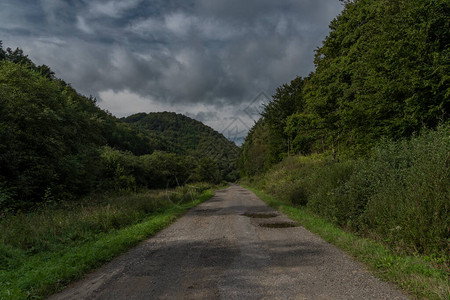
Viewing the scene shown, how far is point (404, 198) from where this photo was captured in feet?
17.1

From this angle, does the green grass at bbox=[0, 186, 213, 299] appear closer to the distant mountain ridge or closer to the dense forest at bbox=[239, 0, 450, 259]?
the dense forest at bbox=[239, 0, 450, 259]

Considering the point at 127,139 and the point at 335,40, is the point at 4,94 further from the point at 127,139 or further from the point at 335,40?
the point at 127,139

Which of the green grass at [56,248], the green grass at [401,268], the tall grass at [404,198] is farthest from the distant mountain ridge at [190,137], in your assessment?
the green grass at [401,268]

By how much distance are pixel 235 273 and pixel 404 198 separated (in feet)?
13.9

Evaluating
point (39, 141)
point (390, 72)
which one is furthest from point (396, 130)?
point (39, 141)

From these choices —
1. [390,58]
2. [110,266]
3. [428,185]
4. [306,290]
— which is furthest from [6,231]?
[390,58]

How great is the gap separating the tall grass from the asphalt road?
4.28 feet

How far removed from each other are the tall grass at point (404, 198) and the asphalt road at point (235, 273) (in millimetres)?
1305

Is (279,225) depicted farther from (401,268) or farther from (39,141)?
(39,141)

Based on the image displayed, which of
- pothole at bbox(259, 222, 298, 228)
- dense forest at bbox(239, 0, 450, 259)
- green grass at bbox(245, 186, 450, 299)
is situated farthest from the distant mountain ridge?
green grass at bbox(245, 186, 450, 299)

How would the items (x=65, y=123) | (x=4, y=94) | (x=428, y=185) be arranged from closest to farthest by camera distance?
(x=428, y=185) → (x=4, y=94) → (x=65, y=123)

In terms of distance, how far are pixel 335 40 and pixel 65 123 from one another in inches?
776

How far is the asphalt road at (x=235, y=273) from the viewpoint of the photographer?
3498 millimetres

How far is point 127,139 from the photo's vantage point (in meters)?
62.6
